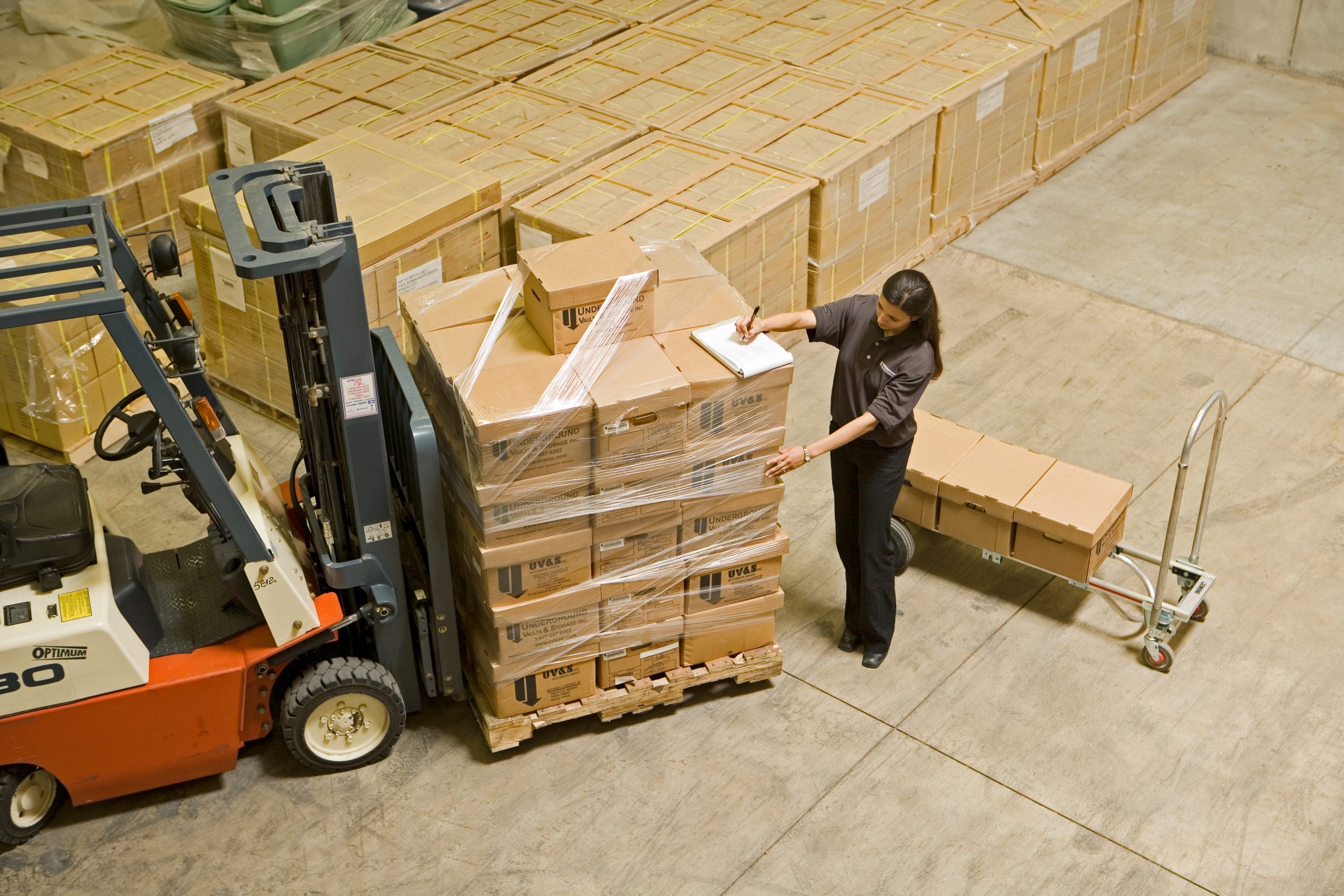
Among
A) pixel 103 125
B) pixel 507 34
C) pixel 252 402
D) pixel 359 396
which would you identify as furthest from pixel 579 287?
pixel 507 34

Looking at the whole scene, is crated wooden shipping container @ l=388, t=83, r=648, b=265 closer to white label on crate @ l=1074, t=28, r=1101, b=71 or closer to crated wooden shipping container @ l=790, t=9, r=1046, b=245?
crated wooden shipping container @ l=790, t=9, r=1046, b=245

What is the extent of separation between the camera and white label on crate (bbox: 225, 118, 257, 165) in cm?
866

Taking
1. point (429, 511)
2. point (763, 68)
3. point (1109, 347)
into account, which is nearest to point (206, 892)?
point (429, 511)

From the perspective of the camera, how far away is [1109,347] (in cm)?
829

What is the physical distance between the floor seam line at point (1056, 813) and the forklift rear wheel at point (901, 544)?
1059 mm

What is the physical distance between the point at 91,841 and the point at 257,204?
2635 mm

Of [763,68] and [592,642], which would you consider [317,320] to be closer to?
[592,642]

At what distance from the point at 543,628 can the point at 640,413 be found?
104 centimetres

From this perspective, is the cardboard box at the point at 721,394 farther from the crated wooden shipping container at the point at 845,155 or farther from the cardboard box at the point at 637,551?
the crated wooden shipping container at the point at 845,155

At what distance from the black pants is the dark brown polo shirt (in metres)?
0.12

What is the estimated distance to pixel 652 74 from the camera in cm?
932

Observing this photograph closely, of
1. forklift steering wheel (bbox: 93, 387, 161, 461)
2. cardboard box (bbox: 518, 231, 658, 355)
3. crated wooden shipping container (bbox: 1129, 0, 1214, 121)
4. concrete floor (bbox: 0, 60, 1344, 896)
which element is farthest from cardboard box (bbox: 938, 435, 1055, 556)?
crated wooden shipping container (bbox: 1129, 0, 1214, 121)

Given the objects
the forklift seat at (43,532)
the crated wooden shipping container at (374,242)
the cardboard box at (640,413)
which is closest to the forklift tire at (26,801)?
the forklift seat at (43,532)

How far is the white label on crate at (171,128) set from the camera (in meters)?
8.70
